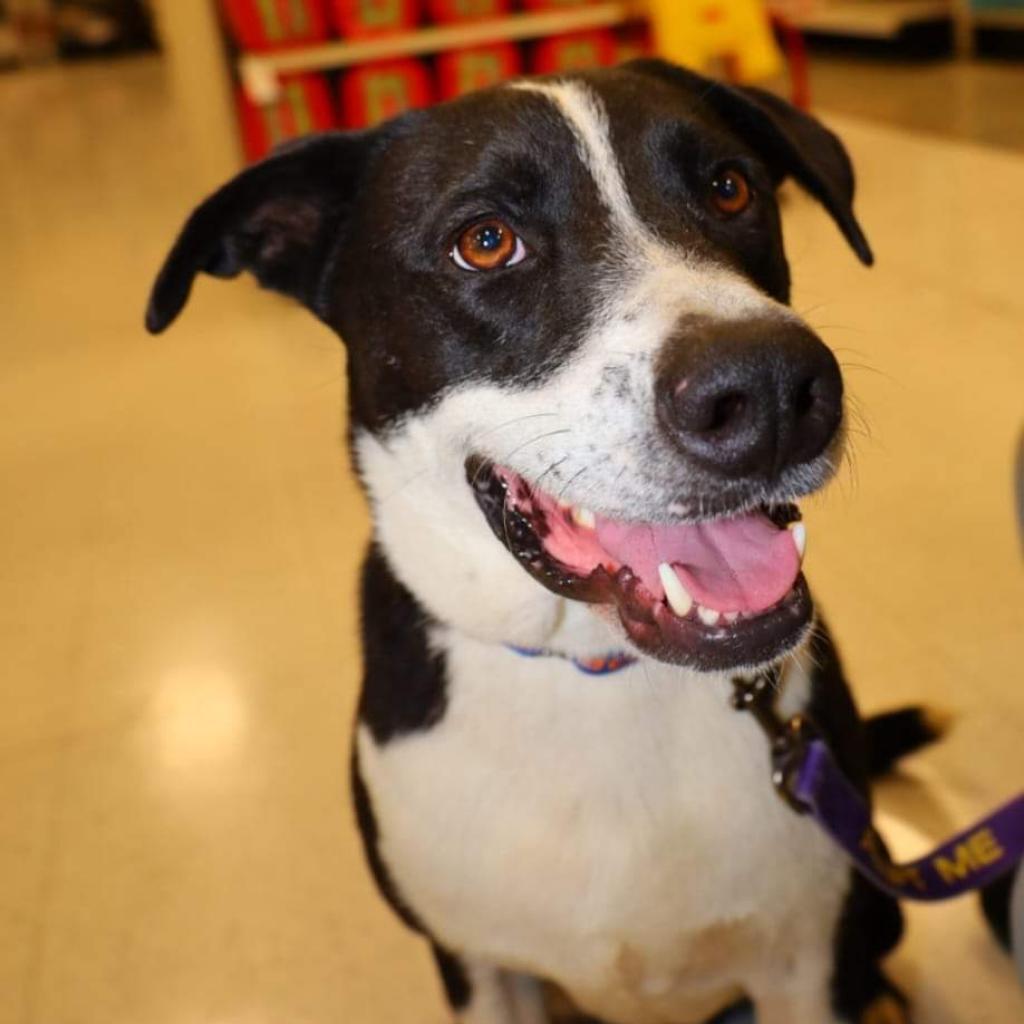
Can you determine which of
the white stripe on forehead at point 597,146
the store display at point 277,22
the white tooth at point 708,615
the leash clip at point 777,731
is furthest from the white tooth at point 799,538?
the store display at point 277,22

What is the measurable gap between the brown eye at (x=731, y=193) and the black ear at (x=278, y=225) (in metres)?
0.43

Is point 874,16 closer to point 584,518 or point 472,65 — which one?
point 472,65

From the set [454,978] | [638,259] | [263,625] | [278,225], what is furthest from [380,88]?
[454,978]

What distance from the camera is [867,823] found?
4.74 ft

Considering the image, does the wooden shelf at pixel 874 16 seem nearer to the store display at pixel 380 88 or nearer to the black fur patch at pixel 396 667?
the store display at pixel 380 88

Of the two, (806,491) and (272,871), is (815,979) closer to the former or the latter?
(806,491)

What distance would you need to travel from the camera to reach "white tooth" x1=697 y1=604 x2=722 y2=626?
46.4 inches

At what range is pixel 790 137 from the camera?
1491mm

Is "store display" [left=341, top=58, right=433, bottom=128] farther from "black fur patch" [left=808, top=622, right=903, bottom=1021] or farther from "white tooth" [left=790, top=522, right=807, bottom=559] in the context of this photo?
"white tooth" [left=790, top=522, right=807, bottom=559]

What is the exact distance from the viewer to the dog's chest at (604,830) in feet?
4.47

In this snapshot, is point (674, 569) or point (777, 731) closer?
point (674, 569)

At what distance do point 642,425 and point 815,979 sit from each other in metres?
0.76

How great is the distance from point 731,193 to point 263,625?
166cm

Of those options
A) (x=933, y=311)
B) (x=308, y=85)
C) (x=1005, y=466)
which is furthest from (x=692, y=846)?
(x=308, y=85)
